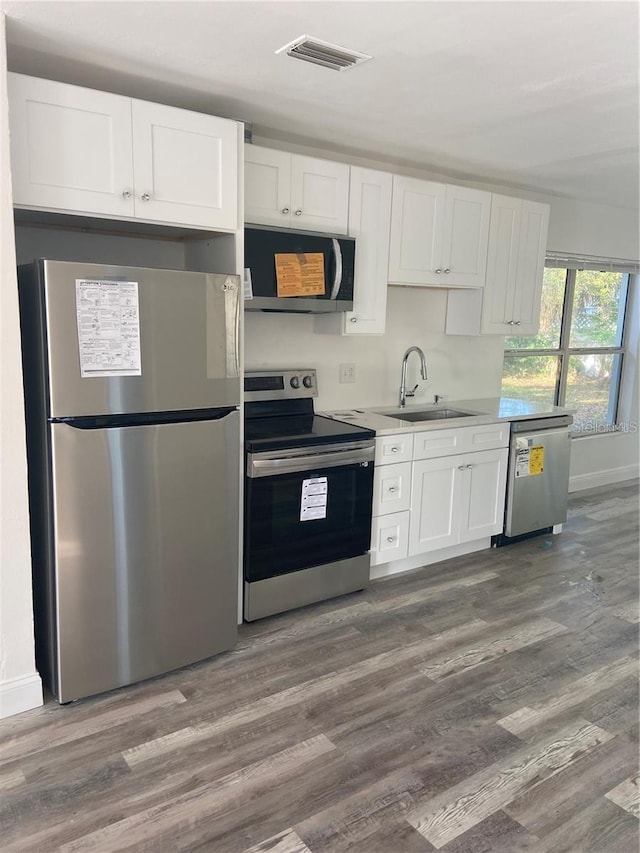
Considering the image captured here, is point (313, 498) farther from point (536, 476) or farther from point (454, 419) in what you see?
point (536, 476)

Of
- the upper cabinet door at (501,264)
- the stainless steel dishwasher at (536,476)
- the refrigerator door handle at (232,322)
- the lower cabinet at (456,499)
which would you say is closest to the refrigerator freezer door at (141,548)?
the refrigerator door handle at (232,322)

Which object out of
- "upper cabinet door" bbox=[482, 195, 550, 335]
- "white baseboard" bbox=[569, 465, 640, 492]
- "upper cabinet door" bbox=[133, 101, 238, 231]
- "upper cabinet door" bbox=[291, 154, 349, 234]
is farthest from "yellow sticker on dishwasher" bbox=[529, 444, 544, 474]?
"upper cabinet door" bbox=[133, 101, 238, 231]

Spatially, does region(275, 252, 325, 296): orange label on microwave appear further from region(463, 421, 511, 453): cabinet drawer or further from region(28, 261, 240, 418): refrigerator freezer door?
region(463, 421, 511, 453): cabinet drawer

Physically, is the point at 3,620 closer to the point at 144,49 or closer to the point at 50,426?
the point at 50,426

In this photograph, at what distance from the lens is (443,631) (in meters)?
3.01

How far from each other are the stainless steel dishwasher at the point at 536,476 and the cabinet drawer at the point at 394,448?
2.87 feet

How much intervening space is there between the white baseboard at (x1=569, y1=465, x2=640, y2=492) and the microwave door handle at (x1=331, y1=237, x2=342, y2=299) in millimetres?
3164

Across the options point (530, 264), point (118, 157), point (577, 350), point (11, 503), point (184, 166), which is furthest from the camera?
point (577, 350)

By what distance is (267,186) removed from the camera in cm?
293

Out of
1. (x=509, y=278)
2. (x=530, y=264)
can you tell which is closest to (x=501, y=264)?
(x=509, y=278)

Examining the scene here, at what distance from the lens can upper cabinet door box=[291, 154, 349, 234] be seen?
303 cm

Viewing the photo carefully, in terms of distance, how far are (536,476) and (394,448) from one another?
1.26 m

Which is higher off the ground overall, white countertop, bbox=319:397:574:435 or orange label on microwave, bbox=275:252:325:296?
orange label on microwave, bbox=275:252:325:296

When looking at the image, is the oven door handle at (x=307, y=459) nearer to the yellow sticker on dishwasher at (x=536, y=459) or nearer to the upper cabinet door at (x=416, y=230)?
the upper cabinet door at (x=416, y=230)
